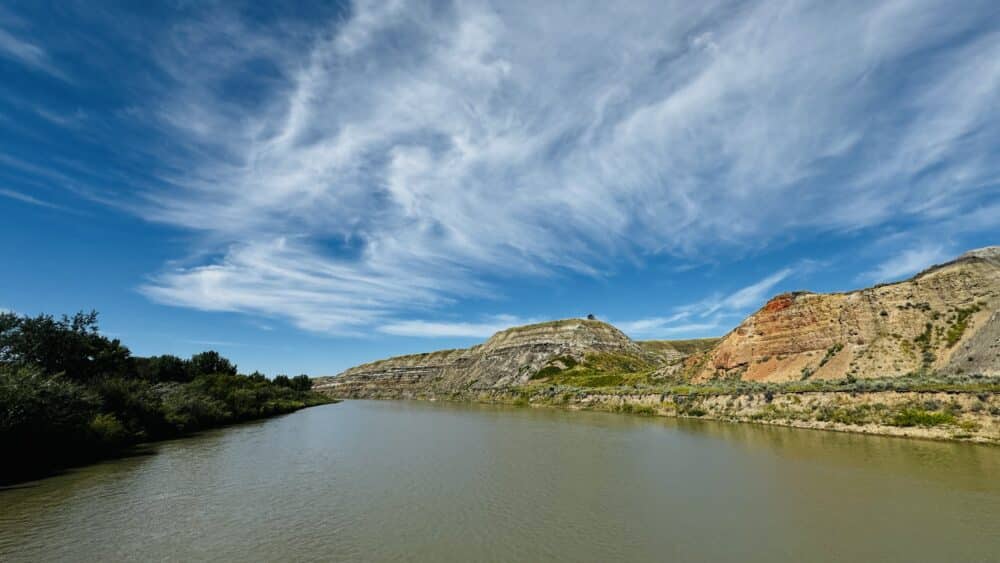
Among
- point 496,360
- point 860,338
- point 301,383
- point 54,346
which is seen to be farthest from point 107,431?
point 301,383

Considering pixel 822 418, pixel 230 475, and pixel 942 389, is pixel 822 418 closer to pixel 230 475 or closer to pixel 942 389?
pixel 942 389

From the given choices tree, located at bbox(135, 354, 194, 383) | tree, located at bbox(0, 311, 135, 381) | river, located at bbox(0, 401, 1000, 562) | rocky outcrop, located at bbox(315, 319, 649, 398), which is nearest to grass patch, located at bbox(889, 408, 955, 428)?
river, located at bbox(0, 401, 1000, 562)

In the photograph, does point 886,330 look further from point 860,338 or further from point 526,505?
point 526,505

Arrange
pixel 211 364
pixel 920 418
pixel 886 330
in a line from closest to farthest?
1. pixel 920 418
2. pixel 886 330
3. pixel 211 364

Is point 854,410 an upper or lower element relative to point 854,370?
lower

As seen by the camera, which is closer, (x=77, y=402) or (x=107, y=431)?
(x=77, y=402)

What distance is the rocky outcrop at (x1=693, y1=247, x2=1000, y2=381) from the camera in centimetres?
4550

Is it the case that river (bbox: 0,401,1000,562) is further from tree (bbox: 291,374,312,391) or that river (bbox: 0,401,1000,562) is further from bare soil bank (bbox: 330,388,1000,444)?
tree (bbox: 291,374,312,391)

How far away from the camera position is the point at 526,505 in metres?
16.7

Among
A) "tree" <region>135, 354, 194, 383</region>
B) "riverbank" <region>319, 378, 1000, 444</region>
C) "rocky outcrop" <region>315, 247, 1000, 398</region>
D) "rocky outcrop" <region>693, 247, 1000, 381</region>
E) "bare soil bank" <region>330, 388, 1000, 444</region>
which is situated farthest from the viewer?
"tree" <region>135, 354, 194, 383</region>

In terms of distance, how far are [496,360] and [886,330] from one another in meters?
90.8

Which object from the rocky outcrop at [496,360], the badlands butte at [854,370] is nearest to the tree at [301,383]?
the rocky outcrop at [496,360]

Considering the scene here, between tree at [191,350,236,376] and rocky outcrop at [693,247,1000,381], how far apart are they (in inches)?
3906

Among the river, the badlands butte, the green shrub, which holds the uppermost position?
the badlands butte
